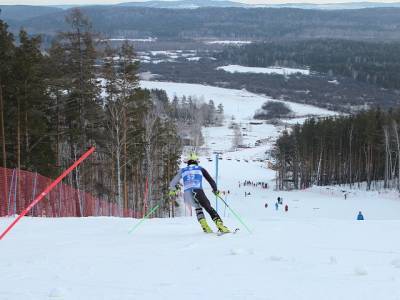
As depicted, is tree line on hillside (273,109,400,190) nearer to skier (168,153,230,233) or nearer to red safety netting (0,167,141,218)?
red safety netting (0,167,141,218)

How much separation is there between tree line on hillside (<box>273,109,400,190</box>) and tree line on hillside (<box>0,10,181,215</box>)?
37594 mm

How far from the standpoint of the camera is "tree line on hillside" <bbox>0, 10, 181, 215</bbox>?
2083cm

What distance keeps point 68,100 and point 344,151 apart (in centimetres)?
5138

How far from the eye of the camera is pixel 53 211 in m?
17.8

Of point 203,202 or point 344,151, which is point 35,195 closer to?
point 203,202

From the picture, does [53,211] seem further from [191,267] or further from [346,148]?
[346,148]

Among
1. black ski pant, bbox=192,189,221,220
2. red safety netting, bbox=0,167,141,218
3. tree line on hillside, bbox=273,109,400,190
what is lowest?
tree line on hillside, bbox=273,109,400,190

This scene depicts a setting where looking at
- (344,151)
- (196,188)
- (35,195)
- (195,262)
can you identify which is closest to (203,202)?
(196,188)

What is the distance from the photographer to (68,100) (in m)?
25.7

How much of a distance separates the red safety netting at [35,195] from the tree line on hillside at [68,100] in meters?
0.42

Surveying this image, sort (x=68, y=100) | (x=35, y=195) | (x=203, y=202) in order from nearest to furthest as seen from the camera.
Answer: (x=203, y=202), (x=35, y=195), (x=68, y=100)

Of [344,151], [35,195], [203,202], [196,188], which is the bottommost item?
[344,151]

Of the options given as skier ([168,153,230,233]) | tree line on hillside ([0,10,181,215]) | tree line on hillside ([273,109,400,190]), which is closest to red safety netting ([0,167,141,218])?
tree line on hillside ([0,10,181,215])

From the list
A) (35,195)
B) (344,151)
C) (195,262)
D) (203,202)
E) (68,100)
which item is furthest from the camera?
(344,151)
